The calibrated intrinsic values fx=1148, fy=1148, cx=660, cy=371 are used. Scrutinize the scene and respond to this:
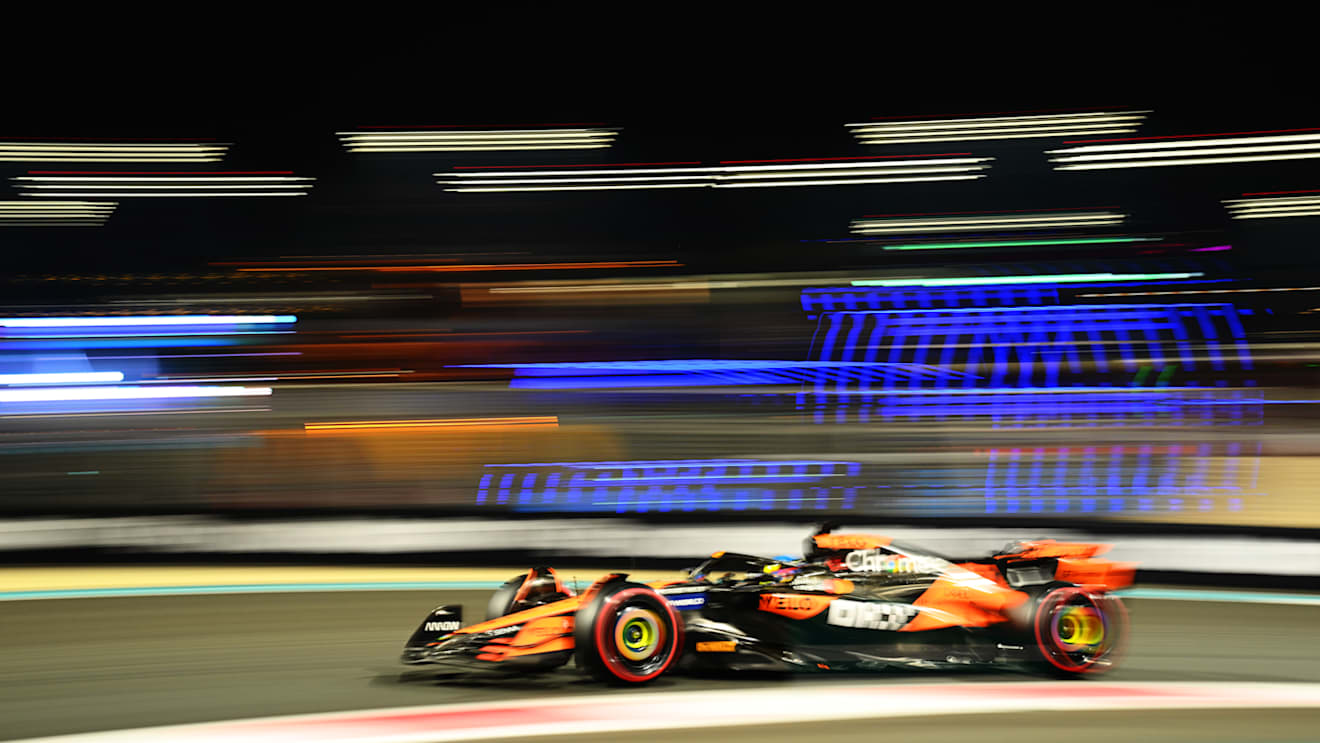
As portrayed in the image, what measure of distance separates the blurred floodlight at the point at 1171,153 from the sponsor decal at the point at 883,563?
700 inches

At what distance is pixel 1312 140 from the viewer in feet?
73.2

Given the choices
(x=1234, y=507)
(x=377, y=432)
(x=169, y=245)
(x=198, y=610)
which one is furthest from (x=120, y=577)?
(x=169, y=245)

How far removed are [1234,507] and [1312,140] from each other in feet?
52.2

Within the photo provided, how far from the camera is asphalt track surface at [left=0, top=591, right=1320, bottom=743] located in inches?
149

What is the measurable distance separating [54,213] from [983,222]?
1556 cm

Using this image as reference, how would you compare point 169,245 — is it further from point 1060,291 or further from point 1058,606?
point 1058,606

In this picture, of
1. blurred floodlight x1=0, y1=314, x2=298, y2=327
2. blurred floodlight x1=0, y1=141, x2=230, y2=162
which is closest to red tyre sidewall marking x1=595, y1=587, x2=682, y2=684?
blurred floodlight x1=0, y1=314, x2=298, y2=327

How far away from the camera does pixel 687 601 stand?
4156 mm

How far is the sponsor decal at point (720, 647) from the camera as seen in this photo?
13.7 feet

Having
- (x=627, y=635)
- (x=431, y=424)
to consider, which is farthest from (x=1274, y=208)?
(x=627, y=635)

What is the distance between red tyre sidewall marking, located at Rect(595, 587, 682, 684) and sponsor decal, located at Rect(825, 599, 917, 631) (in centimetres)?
60

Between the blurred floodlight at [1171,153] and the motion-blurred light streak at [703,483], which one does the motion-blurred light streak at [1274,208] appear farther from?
the motion-blurred light streak at [703,483]

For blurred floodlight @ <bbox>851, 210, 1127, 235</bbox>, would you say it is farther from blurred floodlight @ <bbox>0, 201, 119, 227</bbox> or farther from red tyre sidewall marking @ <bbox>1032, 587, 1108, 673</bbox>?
red tyre sidewall marking @ <bbox>1032, 587, 1108, 673</bbox>

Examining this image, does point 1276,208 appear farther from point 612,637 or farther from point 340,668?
point 340,668
